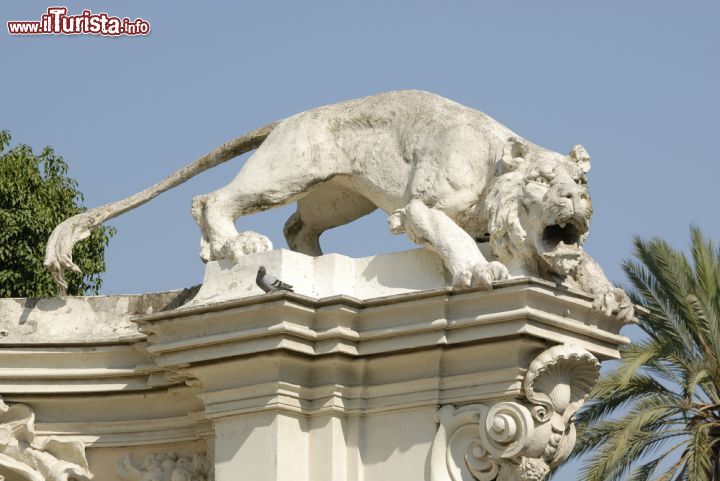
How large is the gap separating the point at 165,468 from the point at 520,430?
3.06 metres

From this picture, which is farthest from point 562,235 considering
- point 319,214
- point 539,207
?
point 319,214

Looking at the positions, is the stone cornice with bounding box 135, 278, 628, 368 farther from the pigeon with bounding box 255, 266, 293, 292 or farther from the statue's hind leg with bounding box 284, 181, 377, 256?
the statue's hind leg with bounding box 284, 181, 377, 256

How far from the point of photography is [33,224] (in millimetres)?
26609

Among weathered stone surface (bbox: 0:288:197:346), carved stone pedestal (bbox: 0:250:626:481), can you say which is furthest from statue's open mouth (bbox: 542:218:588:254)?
weathered stone surface (bbox: 0:288:197:346)

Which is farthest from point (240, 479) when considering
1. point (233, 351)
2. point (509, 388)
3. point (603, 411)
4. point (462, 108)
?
point (603, 411)

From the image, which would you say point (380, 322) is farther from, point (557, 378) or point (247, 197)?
point (247, 197)

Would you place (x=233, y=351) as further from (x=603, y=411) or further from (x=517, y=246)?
(x=603, y=411)

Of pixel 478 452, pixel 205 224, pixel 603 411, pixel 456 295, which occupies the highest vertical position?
pixel 603 411

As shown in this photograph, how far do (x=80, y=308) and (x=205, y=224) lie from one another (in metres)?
1.40

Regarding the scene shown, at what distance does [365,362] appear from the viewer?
43.3 feet

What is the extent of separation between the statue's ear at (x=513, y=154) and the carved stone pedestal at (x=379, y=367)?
792mm

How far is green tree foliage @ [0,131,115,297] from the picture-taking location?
25938 millimetres

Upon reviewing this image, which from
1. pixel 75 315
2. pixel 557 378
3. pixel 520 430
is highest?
pixel 75 315

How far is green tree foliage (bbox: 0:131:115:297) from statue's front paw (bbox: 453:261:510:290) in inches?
534
